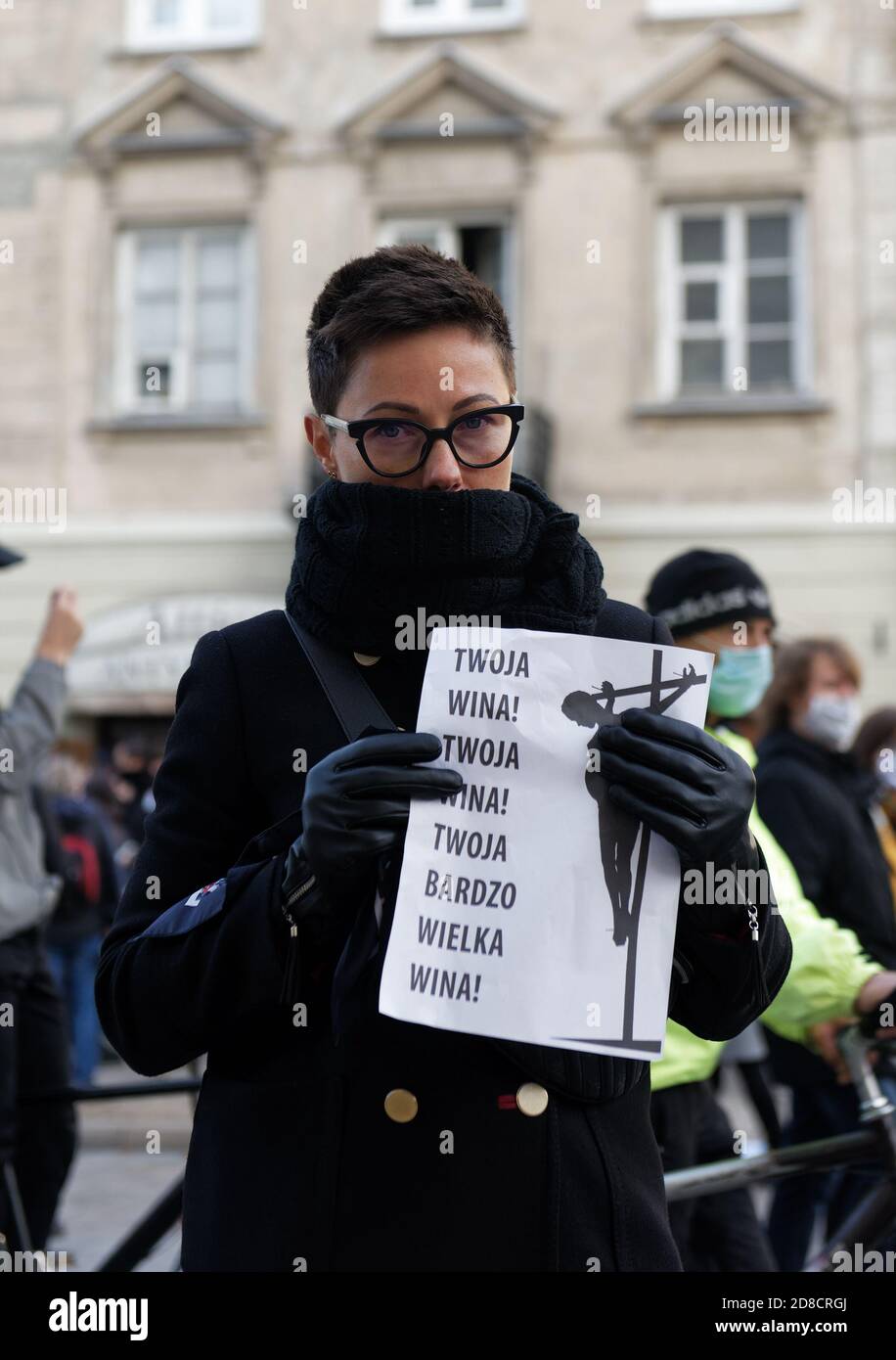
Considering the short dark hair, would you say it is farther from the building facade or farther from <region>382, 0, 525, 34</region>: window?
<region>382, 0, 525, 34</region>: window

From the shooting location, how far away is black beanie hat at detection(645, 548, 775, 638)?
3.83m

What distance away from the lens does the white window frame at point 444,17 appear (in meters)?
15.4

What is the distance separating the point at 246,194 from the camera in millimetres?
15547

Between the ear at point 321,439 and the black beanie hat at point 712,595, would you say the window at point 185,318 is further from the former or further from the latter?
the ear at point 321,439

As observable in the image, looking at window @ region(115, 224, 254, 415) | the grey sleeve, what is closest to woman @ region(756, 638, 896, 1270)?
the grey sleeve

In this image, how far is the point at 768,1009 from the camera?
3.17 m

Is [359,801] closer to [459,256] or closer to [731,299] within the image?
[459,256]

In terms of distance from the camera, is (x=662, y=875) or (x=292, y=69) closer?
(x=662, y=875)

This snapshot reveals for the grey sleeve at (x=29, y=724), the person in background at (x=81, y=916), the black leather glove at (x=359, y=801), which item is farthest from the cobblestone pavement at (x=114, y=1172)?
the black leather glove at (x=359, y=801)

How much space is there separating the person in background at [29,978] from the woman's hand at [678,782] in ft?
9.87

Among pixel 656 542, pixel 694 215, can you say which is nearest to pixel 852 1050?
pixel 656 542
